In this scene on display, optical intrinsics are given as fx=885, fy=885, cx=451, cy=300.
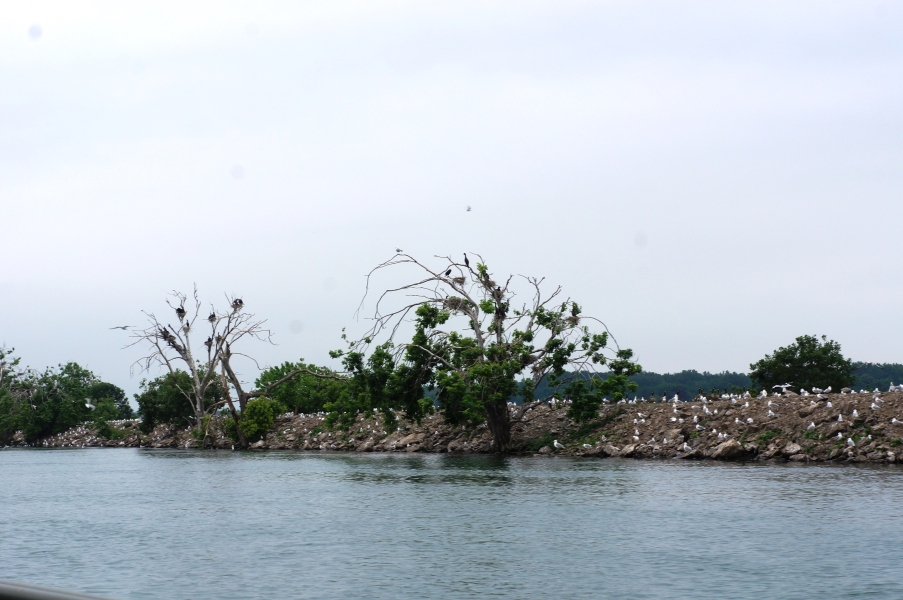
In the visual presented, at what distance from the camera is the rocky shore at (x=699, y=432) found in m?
37.8

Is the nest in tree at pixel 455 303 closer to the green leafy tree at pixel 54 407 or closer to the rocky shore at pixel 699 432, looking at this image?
the rocky shore at pixel 699 432

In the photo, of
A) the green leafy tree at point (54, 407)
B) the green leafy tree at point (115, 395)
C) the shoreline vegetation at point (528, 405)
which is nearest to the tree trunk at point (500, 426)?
the shoreline vegetation at point (528, 405)

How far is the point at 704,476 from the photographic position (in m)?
32.7

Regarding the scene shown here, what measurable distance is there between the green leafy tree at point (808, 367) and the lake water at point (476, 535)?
26.2 metres

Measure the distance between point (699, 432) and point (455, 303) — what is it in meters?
15.0

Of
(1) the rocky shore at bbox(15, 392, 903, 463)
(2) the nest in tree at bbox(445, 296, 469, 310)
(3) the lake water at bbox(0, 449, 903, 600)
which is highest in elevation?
(2) the nest in tree at bbox(445, 296, 469, 310)

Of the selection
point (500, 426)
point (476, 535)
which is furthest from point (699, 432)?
point (476, 535)

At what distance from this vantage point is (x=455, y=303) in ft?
165

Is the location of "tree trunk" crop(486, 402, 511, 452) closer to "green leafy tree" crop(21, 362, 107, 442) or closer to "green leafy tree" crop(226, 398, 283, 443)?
"green leafy tree" crop(226, 398, 283, 443)

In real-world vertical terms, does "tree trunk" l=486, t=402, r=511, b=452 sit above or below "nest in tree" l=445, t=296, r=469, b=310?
below

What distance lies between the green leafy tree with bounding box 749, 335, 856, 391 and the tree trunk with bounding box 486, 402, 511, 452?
67.6ft

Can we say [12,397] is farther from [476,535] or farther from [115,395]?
[476,535]

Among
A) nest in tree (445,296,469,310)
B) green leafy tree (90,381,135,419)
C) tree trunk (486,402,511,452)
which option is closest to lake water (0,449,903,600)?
tree trunk (486,402,511,452)

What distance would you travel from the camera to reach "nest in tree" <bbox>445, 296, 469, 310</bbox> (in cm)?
5004
